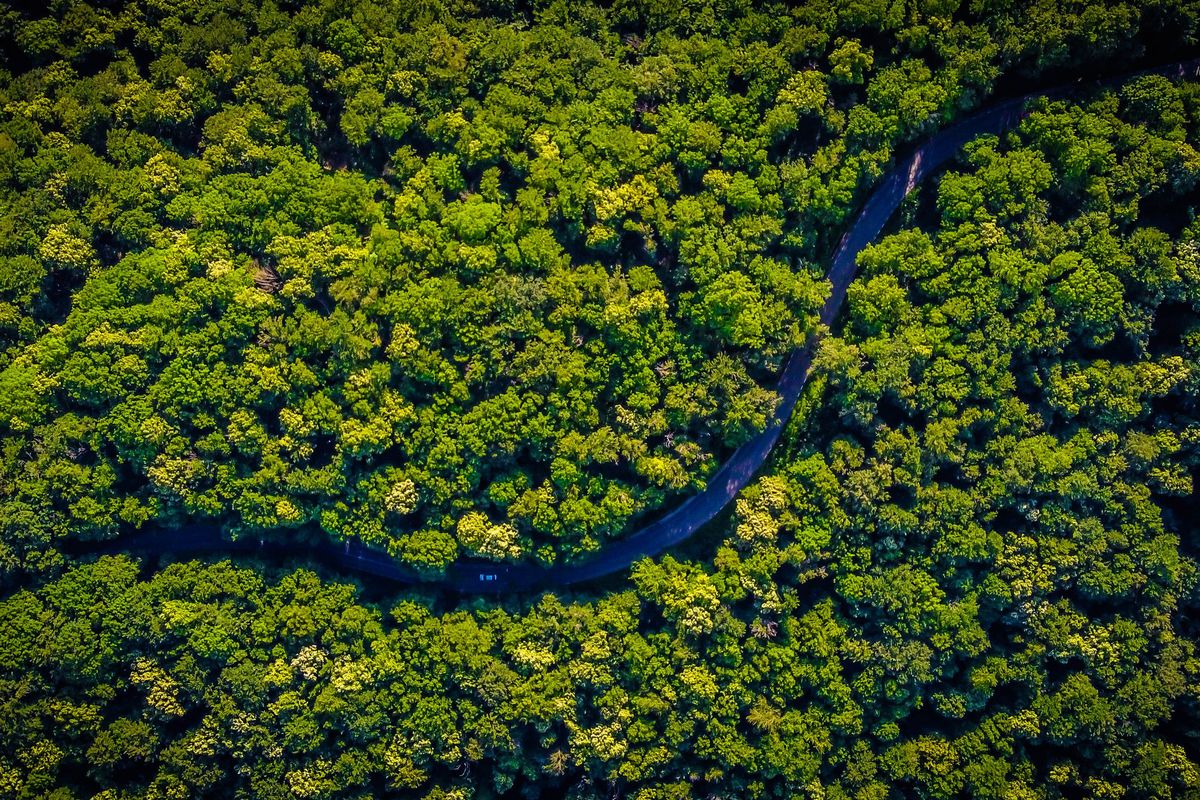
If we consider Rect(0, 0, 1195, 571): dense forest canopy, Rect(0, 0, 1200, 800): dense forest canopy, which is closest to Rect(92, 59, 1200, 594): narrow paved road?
Rect(0, 0, 1200, 800): dense forest canopy

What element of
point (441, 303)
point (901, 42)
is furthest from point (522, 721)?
point (901, 42)

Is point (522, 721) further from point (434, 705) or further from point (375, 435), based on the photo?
point (375, 435)

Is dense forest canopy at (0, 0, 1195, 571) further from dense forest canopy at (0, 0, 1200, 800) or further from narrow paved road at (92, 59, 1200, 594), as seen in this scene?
narrow paved road at (92, 59, 1200, 594)

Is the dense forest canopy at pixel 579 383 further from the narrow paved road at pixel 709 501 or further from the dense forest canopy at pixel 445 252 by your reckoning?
the narrow paved road at pixel 709 501

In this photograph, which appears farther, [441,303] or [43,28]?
[43,28]

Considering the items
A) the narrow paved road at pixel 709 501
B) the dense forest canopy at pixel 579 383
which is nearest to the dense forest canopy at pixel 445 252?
the dense forest canopy at pixel 579 383

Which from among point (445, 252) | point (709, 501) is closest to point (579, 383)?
point (445, 252)
